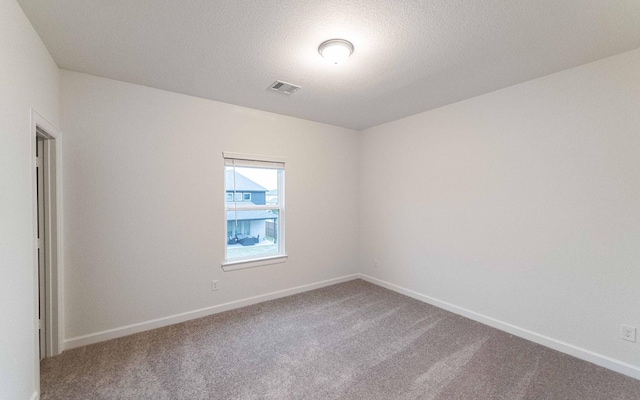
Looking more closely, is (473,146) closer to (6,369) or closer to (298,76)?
(298,76)

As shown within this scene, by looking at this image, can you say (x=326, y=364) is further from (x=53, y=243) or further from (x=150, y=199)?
(x=53, y=243)

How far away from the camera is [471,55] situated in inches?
87.6

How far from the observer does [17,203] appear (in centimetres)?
163

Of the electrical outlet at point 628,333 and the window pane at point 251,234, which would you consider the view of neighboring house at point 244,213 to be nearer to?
the window pane at point 251,234

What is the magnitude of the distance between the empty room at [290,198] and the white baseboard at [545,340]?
0.06ft

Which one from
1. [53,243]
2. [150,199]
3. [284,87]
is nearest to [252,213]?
[150,199]

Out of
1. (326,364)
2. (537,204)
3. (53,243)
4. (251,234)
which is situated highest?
(537,204)

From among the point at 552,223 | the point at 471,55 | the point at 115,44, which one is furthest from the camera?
the point at 552,223

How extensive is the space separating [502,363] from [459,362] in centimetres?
36

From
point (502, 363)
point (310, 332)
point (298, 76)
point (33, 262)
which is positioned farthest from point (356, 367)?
point (298, 76)

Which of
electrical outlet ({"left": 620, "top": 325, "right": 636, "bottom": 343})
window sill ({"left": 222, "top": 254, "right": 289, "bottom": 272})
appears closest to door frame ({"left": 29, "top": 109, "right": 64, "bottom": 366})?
window sill ({"left": 222, "top": 254, "right": 289, "bottom": 272})

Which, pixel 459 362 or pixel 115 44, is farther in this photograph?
pixel 459 362

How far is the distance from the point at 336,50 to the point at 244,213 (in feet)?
7.73

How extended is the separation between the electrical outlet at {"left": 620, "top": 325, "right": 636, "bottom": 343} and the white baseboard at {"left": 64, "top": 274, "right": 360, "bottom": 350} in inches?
126
